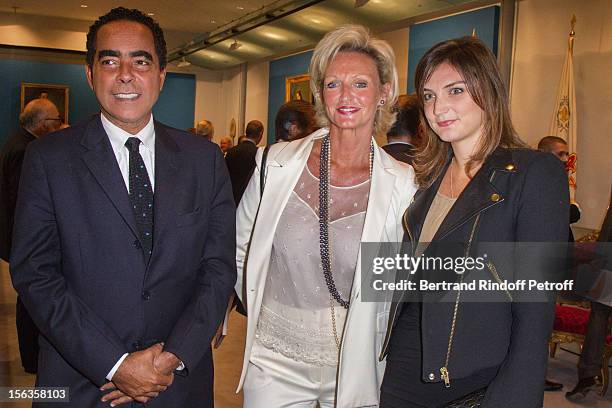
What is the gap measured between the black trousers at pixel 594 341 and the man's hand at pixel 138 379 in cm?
428

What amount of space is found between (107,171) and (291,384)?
3.68ft

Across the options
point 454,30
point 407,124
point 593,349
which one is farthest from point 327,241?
point 454,30

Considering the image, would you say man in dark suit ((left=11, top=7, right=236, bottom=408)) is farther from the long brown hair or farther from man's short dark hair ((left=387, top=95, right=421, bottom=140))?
man's short dark hair ((left=387, top=95, right=421, bottom=140))

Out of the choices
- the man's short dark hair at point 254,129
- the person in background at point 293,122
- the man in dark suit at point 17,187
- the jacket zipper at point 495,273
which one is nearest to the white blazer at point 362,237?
the jacket zipper at point 495,273

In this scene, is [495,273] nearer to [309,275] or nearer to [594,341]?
[309,275]

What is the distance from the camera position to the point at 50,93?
1030 centimetres

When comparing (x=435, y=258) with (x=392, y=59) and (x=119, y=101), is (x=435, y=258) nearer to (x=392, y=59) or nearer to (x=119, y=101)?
(x=392, y=59)

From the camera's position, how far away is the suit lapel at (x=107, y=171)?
2090mm

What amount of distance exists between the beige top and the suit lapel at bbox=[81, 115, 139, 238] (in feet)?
3.19

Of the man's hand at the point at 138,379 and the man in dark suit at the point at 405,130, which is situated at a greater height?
the man in dark suit at the point at 405,130

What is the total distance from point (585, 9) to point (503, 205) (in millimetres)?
6517

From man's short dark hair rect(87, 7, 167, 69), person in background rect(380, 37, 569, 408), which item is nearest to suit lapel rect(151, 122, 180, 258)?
man's short dark hair rect(87, 7, 167, 69)

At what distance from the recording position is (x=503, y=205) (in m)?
1.90

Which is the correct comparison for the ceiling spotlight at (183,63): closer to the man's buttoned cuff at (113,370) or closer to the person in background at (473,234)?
the person in background at (473,234)
